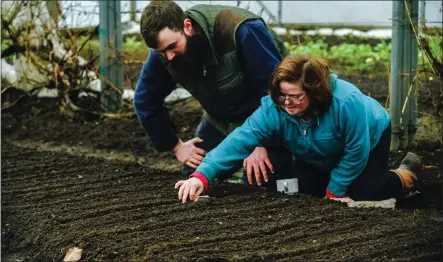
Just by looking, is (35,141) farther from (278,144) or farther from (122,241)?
(122,241)

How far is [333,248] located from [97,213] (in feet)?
4.36

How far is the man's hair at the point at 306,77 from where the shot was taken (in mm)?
4406

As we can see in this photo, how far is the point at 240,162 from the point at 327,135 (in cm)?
49

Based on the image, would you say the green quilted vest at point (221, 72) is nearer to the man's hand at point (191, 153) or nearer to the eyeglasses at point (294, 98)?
the man's hand at point (191, 153)

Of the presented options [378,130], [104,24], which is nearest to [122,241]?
[378,130]

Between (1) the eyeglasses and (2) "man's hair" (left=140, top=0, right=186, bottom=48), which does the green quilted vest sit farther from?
(1) the eyeglasses

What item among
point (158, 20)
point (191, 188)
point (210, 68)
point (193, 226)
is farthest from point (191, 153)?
point (193, 226)

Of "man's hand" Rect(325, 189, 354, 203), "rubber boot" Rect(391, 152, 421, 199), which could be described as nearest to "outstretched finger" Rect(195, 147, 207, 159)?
"man's hand" Rect(325, 189, 354, 203)

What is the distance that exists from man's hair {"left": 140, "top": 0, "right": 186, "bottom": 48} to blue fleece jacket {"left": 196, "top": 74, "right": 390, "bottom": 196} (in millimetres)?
607

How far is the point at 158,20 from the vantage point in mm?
4719

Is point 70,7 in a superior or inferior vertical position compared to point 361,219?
superior

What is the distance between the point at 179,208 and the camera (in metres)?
4.58

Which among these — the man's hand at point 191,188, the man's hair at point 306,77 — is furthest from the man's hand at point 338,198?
the man's hand at point 191,188

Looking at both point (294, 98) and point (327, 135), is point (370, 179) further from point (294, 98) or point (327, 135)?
point (294, 98)
